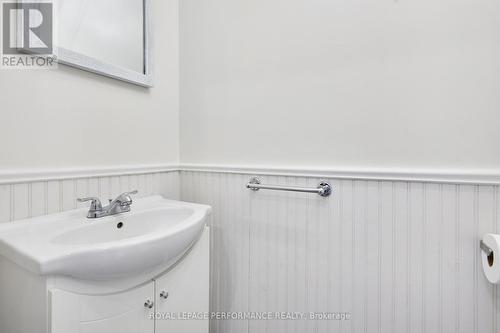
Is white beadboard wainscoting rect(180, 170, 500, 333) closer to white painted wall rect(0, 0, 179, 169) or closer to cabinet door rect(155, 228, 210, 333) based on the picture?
cabinet door rect(155, 228, 210, 333)

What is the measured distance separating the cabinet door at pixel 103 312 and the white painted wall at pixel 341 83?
669 mm

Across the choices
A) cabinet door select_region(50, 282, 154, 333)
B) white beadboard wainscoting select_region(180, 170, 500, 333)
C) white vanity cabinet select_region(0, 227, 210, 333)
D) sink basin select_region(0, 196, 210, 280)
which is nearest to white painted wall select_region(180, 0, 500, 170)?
white beadboard wainscoting select_region(180, 170, 500, 333)

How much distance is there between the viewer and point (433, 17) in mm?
845

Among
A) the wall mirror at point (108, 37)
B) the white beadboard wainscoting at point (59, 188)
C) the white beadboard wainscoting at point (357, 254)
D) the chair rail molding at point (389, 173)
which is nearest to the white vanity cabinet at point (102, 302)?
the white beadboard wainscoting at point (59, 188)

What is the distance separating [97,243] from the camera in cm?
77

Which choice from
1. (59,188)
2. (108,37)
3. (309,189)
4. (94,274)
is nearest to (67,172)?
(59,188)

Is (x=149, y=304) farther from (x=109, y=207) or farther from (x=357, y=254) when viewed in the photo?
(x=357, y=254)

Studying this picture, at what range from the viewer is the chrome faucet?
2.84ft

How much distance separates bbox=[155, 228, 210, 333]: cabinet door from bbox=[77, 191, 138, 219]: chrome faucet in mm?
290

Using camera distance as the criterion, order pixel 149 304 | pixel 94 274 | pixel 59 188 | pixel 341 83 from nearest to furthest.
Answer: pixel 94 274
pixel 149 304
pixel 59 188
pixel 341 83

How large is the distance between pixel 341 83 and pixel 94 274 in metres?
0.99

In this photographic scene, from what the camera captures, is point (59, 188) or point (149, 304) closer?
point (149, 304)

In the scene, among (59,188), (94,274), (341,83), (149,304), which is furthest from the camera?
(341,83)

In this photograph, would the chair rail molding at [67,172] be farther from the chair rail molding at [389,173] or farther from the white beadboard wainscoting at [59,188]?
the chair rail molding at [389,173]
